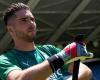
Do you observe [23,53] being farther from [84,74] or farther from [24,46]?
[84,74]

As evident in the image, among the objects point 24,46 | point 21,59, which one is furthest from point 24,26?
point 21,59

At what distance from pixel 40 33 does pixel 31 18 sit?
11.2 meters

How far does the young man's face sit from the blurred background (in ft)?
26.4

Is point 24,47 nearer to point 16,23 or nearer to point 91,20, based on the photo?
point 16,23

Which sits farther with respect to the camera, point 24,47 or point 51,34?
point 51,34

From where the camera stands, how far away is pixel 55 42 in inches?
637

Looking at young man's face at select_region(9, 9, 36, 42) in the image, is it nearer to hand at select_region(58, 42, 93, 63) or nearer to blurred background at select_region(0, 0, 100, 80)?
hand at select_region(58, 42, 93, 63)

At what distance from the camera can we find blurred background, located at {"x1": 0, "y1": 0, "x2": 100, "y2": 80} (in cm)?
1288

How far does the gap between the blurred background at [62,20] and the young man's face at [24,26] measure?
805 centimetres

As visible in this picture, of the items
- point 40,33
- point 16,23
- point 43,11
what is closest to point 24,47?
point 16,23

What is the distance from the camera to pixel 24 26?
11.4 ft

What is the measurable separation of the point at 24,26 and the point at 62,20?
36.8 feet

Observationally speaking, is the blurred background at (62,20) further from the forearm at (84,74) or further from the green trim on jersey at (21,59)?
the forearm at (84,74)

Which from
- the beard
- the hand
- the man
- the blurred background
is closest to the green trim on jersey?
the man
